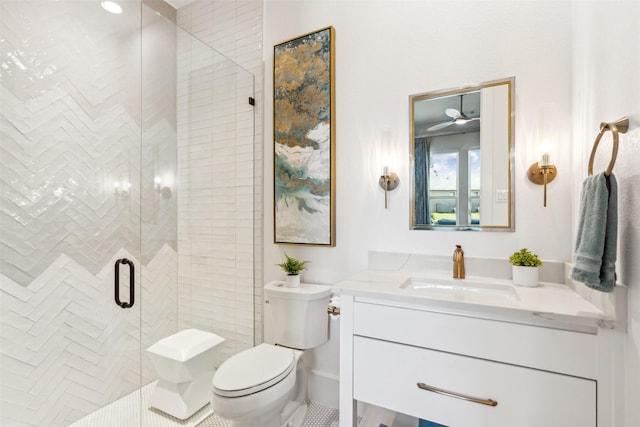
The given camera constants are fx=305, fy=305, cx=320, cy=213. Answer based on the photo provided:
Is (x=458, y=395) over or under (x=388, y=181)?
under

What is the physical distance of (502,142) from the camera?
1455 millimetres

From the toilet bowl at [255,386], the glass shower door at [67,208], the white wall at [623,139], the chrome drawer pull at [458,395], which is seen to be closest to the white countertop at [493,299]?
the white wall at [623,139]

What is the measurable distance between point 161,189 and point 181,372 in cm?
103

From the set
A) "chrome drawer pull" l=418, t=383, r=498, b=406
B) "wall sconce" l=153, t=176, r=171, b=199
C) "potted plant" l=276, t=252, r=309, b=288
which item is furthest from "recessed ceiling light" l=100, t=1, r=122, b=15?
"chrome drawer pull" l=418, t=383, r=498, b=406

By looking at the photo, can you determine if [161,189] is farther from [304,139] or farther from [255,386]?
[255,386]

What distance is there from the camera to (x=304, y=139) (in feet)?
6.25

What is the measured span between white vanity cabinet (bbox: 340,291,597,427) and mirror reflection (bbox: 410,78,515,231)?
60 centimetres

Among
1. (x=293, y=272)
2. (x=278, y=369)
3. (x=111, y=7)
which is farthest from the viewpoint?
(x=111, y=7)

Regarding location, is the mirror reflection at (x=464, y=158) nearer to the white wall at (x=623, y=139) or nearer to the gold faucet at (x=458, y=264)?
the gold faucet at (x=458, y=264)

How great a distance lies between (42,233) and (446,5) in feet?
7.98

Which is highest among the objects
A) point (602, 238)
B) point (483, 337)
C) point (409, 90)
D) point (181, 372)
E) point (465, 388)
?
point (409, 90)

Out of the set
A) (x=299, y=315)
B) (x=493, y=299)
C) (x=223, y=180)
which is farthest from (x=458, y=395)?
(x=223, y=180)

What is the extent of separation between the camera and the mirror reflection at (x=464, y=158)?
145 centimetres

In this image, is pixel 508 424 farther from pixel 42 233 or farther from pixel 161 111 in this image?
pixel 42 233
